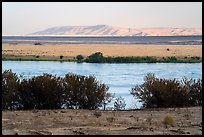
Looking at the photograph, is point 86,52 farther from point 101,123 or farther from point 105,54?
point 101,123

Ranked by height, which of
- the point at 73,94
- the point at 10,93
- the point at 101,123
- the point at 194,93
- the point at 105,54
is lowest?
the point at 101,123

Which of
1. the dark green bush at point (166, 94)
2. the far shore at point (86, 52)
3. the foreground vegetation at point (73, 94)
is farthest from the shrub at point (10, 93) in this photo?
the far shore at point (86, 52)

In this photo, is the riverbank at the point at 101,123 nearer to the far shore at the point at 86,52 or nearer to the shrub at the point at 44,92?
the shrub at the point at 44,92

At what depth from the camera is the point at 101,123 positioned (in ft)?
42.0

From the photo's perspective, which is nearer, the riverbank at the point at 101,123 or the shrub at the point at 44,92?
the riverbank at the point at 101,123

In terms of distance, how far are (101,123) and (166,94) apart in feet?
17.6

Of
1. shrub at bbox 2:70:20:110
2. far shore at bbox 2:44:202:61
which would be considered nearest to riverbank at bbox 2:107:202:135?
shrub at bbox 2:70:20:110

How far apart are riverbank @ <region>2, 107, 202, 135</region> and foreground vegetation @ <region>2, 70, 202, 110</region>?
202 cm

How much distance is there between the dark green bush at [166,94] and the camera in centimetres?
1761

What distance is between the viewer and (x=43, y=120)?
1307 cm

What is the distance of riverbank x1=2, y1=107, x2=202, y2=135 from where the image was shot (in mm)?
11375

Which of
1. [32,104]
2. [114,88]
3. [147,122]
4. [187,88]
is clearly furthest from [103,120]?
[114,88]

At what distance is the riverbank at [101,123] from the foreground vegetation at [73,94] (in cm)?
202

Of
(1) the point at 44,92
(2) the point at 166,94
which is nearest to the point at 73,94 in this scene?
(1) the point at 44,92
